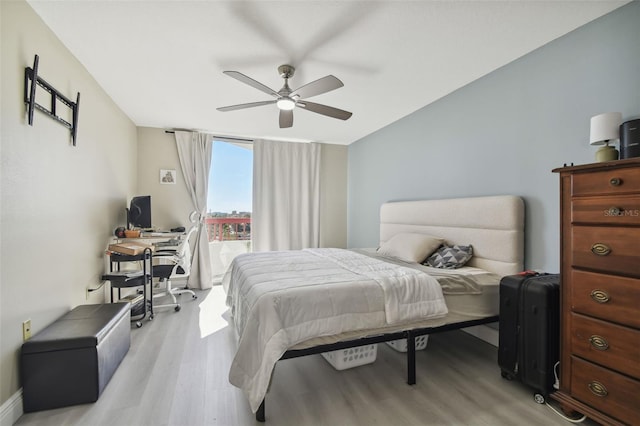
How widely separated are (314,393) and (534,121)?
2.72m

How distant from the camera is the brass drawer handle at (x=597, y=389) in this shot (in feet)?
4.79

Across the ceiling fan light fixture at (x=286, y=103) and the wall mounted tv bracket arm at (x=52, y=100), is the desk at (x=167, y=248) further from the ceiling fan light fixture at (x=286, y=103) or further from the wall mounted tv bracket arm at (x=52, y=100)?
the ceiling fan light fixture at (x=286, y=103)

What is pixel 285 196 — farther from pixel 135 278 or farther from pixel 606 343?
pixel 606 343

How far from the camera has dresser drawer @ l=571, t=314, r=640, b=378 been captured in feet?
4.47

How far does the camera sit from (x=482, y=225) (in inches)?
104

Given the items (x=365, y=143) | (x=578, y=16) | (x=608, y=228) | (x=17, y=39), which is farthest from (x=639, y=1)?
(x=17, y=39)

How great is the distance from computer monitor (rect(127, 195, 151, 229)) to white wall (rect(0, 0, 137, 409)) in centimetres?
50

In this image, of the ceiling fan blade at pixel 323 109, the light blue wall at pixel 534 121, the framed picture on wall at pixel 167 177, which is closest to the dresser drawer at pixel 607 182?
the light blue wall at pixel 534 121

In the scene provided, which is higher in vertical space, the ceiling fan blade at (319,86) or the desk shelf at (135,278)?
the ceiling fan blade at (319,86)

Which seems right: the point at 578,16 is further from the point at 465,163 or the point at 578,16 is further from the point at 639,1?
the point at 465,163

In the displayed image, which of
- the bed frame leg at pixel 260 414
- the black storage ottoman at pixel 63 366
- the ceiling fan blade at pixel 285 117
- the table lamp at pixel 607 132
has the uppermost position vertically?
the ceiling fan blade at pixel 285 117

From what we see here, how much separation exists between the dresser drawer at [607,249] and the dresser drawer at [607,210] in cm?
4

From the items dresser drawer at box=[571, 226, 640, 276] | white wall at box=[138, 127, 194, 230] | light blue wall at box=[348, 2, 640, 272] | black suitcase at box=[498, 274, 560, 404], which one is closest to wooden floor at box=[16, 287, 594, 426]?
black suitcase at box=[498, 274, 560, 404]

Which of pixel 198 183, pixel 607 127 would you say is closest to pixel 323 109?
pixel 607 127
